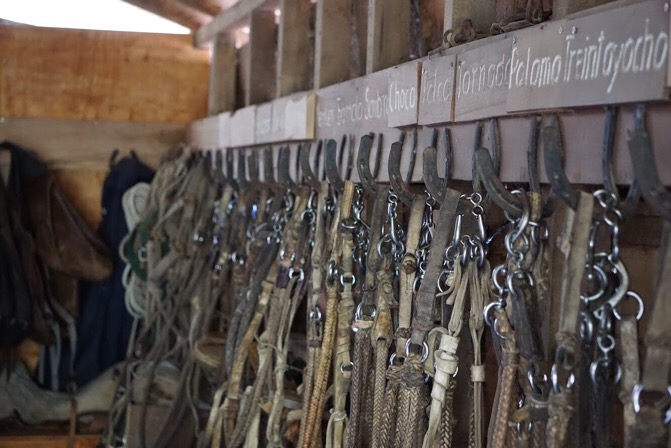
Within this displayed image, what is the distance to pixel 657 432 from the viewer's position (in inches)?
47.1

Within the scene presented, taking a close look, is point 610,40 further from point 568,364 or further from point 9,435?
point 9,435

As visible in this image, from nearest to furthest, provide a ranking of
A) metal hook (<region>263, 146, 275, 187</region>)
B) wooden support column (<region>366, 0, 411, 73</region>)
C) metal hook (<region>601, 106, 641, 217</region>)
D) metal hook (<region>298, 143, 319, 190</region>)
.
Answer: metal hook (<region>601, 106, 641, 217</region>), wooden support column (<region>366, 0, 411, 73</region>), metal hook (<region>298, 143, 319, 190</region>), metal hook (<region>263, 146, 275, 187</region>)

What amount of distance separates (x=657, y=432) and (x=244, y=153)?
2.46 meters

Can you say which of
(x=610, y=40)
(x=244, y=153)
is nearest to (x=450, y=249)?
(x=610, y=40)

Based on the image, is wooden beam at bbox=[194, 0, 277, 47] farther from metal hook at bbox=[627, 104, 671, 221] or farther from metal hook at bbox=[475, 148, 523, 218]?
metal hook at bbox=[627, 104, 671, 221]

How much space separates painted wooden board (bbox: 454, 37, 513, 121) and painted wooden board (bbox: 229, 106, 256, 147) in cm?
164

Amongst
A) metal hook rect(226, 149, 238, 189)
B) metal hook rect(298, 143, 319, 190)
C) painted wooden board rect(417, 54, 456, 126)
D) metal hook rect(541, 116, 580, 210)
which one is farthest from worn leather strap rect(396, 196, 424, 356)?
metal hook rect(226, 149, 238, 189)

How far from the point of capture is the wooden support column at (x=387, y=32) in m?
2.31

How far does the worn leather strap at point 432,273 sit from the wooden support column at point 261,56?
1.98 meters

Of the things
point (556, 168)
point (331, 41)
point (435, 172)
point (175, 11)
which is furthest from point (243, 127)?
point (556, 168)

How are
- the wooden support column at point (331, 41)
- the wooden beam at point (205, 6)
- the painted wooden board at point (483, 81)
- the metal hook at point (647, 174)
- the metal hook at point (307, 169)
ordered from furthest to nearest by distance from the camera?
the wooden beam at point (205, 6)
the wooden support column at point (331, 41)
the metal hook at point (307, 169)
the painted wooden board at point (483, 81)
the metal hook at point (647, 174)

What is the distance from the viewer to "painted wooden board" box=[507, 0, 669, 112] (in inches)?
48.1

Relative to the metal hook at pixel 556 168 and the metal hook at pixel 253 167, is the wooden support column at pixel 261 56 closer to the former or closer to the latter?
the metal hook at pixel 253 167

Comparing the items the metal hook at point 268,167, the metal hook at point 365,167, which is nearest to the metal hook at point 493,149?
the metal hook at point 365,167
